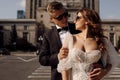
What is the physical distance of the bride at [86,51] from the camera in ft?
10.7

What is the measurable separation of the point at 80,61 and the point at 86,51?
10 cm

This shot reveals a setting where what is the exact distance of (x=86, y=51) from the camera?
3.29 meters

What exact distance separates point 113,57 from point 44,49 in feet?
2.67

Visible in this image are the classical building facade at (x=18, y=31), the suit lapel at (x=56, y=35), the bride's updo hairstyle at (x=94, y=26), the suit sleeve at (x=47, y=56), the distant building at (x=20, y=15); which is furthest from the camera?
the distant building at (x=20, y=15)

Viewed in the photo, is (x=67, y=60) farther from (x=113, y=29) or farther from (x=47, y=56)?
(x=113, y=29)

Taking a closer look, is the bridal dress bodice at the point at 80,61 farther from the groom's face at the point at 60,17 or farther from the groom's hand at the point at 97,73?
the groom's face at the point at 60,17

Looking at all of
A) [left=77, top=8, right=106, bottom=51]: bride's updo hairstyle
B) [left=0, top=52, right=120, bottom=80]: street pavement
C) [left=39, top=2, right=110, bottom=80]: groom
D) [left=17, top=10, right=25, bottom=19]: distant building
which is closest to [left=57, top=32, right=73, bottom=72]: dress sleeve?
[left=77, top=8, right=106, bottom=51]: bride's updo hairstyle

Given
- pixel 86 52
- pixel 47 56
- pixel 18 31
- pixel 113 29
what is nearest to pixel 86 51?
pixel 86 52

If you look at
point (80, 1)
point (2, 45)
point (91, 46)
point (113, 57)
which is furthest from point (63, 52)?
point (80, 1)

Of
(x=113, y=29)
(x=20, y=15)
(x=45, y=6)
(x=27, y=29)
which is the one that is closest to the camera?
(x=113, y=29)

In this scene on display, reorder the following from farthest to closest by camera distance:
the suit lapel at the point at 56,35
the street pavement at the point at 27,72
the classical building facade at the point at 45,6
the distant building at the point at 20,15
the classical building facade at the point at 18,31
A: the distant building at the point at 20,15 → the classical building facade at the point at 45,6 → the classical building facade at the point at 18,31 → the street pavement at the point at 27,72 → the suit lapel at the point at 56,35

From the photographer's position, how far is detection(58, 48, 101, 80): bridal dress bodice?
3256 mm

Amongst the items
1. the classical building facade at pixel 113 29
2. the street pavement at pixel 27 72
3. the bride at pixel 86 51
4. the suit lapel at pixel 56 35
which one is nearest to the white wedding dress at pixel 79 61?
the bride at pixel 86 51

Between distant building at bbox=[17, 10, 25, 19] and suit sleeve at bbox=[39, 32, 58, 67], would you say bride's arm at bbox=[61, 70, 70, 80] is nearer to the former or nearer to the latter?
suit sleeve at bbox=[39, 32, 58, 67]
